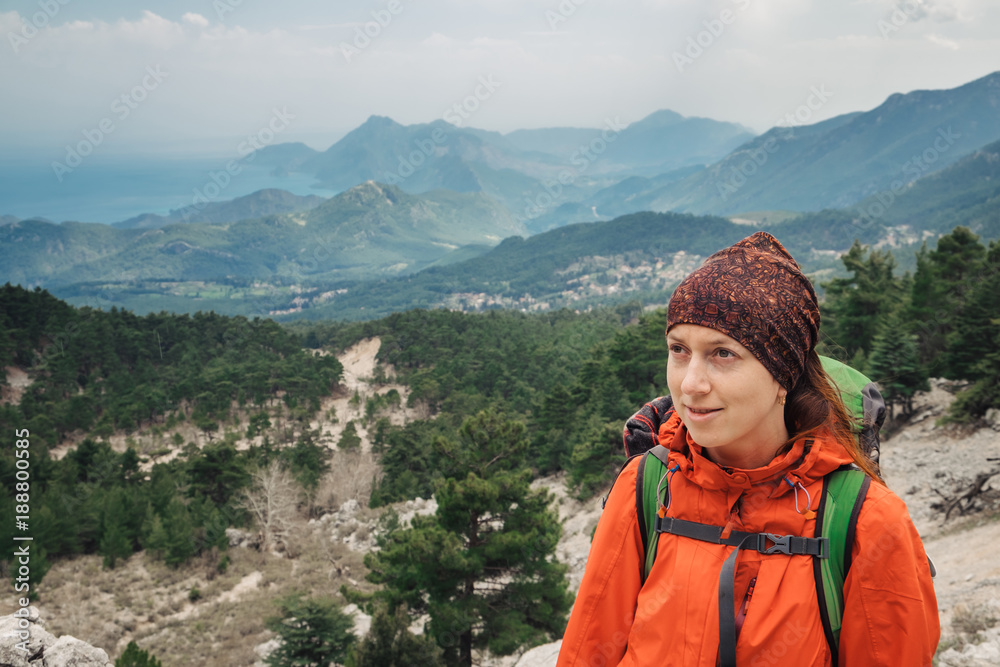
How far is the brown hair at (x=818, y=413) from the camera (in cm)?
146

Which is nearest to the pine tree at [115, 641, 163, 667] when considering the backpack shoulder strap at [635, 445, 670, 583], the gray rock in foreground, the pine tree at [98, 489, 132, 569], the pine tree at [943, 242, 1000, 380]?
the gray rock in foreground

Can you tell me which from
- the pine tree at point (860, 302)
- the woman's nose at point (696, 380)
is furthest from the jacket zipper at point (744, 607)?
the pine tree at point (860, 302)

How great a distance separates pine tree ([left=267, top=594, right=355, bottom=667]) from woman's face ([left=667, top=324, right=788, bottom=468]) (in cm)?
962

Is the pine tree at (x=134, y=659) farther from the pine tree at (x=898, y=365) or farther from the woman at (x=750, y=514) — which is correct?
the pine tree at (x=898, y=365)

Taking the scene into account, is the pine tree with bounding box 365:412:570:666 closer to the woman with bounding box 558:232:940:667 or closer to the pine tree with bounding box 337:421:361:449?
the woman with bounding box 558:232:940:667

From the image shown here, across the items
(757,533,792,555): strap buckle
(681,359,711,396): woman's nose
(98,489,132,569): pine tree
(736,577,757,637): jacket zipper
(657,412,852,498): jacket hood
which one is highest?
(681,359,711,396): woman's nose

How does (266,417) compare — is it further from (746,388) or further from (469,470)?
(746,388)

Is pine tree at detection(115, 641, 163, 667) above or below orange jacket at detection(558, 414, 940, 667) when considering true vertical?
below

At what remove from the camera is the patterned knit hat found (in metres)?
1.42

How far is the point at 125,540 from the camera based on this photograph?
18062 millimetres

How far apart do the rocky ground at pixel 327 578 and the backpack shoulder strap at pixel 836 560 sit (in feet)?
15.3

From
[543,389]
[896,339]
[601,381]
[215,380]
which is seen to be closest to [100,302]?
[215,380]

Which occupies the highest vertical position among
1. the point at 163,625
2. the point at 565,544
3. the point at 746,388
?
the point at 746,388

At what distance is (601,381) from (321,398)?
27.5m
